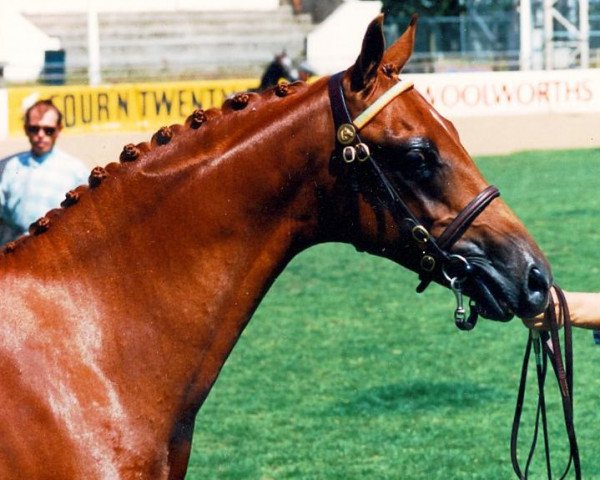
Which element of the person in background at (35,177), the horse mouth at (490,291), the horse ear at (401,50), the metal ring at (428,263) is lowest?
the person in background at (35,177)

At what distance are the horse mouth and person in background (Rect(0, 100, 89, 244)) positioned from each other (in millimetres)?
5413

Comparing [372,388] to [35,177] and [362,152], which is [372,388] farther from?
Answer: [362,152]

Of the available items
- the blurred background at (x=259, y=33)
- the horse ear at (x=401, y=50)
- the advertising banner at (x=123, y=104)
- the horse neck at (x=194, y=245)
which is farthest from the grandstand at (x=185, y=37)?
the horse neck at (x=194, y=245)

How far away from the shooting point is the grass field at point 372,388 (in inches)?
266

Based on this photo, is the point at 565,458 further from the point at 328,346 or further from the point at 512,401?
the point at 328,346

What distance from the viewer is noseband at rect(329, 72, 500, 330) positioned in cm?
320

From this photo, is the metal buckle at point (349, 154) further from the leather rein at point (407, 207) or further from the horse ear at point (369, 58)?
the horse ear at point (369, 58)

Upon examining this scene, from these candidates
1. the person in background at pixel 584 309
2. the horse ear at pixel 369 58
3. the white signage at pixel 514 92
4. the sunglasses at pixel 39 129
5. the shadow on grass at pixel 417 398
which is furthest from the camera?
the white signage at pixel 514 92

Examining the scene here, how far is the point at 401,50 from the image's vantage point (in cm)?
338

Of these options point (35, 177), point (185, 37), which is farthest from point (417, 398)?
point (185, 37)

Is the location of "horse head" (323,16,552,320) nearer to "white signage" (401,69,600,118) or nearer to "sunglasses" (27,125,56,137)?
"sunglasses" (27,125,56,137)

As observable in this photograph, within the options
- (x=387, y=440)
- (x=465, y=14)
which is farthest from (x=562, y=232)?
(x=465, y=14)

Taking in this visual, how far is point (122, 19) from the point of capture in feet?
115

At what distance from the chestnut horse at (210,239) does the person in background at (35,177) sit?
4.99m
